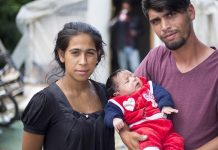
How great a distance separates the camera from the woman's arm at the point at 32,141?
2.65 m

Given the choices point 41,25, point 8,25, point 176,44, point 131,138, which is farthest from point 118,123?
point 8,25

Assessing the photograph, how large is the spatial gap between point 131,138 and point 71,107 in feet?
1.12

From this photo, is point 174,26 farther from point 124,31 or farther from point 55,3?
point 124,31

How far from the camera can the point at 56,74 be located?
292 cm

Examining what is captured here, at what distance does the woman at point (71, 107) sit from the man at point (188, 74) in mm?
365

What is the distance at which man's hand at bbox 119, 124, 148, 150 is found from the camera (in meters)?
2.66

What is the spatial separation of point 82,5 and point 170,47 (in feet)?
29.4

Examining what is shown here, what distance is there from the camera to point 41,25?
11.8 metres

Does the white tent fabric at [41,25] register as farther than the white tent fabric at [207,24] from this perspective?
Yes

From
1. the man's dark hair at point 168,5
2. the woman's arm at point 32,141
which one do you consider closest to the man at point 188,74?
the man's dark hair at point 168,5

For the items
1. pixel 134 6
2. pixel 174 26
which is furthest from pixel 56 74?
pixel 134 6

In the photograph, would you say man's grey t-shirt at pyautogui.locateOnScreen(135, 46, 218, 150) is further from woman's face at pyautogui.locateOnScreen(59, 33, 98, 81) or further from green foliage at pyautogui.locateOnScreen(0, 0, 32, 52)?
green foliage at pyautogui.locateOnScreen(0, 0, 32, 52)

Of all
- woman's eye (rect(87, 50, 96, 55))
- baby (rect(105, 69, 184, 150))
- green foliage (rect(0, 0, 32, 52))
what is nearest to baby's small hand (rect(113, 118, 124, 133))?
baby (rect(105, 69, 184, 150))

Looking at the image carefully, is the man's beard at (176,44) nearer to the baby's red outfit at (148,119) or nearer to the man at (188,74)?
the man at (188,74)
